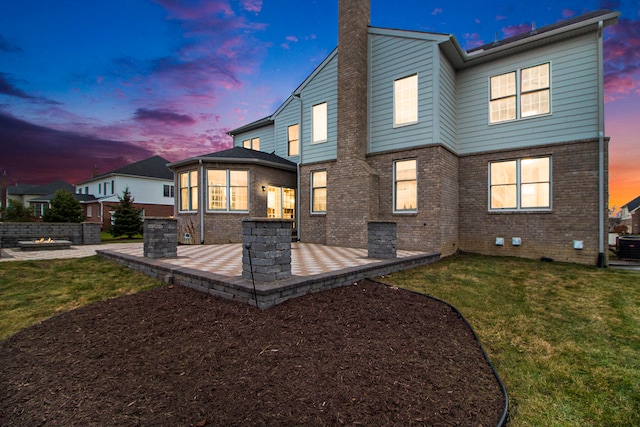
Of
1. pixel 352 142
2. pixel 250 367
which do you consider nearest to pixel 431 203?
pixel 352 142

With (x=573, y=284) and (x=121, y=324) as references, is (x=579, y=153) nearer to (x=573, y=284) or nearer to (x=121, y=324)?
(x=573, y=284)

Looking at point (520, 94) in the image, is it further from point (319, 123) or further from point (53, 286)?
point (53, 286)

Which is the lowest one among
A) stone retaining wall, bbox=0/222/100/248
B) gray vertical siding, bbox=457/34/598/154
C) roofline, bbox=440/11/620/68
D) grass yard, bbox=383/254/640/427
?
grass yard, bbox=383/254/640/427

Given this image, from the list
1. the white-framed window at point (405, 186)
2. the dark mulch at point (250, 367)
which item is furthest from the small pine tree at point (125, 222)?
the white-framed window at point (405, 186)

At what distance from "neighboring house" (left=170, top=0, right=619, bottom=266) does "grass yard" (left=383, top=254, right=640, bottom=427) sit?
7.25 ft

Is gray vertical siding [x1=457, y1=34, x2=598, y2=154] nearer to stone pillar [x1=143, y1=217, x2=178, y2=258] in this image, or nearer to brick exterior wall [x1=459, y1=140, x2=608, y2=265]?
brick exterior wall [x1=459, y1=140, x2=608, y2=265]

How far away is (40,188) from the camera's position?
1716 inches

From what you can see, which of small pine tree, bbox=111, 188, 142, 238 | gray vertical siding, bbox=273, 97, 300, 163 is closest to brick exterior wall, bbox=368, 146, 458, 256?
gray vertical siding, bbox=273, 97, 300, 163

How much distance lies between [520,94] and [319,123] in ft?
23.2

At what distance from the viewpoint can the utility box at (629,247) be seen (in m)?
9.88

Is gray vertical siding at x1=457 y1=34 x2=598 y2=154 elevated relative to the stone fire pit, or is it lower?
elevated

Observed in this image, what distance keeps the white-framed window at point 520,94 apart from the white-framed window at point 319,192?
20.8 ft

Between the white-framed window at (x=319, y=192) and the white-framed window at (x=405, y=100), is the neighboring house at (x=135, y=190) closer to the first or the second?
the white-framed window at (x=319, y=192)

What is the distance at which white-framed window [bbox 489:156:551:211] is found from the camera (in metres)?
8.90
